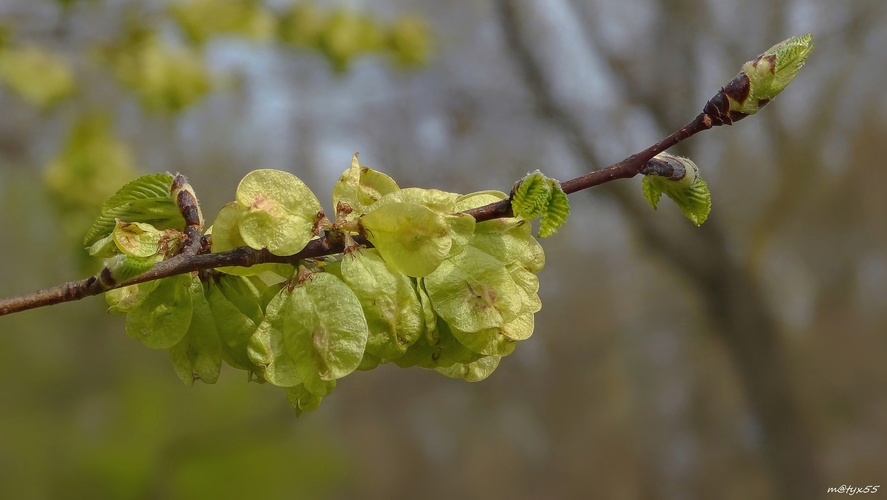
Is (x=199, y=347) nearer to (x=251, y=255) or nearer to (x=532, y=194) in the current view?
(x=251, y=255)

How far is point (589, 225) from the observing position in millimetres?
4738

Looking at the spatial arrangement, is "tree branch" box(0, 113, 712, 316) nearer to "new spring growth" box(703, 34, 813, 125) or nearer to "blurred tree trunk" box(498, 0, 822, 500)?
"new spring growth" box(703, 34, 813, 125)

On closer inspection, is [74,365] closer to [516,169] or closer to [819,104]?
[516,169]

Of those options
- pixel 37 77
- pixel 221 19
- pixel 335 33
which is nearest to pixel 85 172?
pixel 37 77

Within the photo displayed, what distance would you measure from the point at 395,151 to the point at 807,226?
2.39 metres

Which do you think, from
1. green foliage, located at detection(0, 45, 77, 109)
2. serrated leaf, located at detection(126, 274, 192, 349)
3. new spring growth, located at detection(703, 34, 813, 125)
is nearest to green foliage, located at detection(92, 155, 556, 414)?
serrated leaf, located at detection(126, 274, 192, 349)

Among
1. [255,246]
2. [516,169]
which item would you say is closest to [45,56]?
[255,246]

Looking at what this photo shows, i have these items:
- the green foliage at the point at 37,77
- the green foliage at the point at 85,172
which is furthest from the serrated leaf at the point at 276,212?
the green foliage at the point at 37,77

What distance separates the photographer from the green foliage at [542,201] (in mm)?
329

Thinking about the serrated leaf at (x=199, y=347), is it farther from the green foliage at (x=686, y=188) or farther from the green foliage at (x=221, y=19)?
the green foliage at (x=221, y=19)

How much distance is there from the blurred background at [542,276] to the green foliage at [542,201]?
1.21 m

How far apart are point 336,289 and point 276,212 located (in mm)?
46

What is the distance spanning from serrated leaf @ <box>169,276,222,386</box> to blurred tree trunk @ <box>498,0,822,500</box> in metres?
2.23

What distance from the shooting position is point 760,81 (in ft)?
1.10
